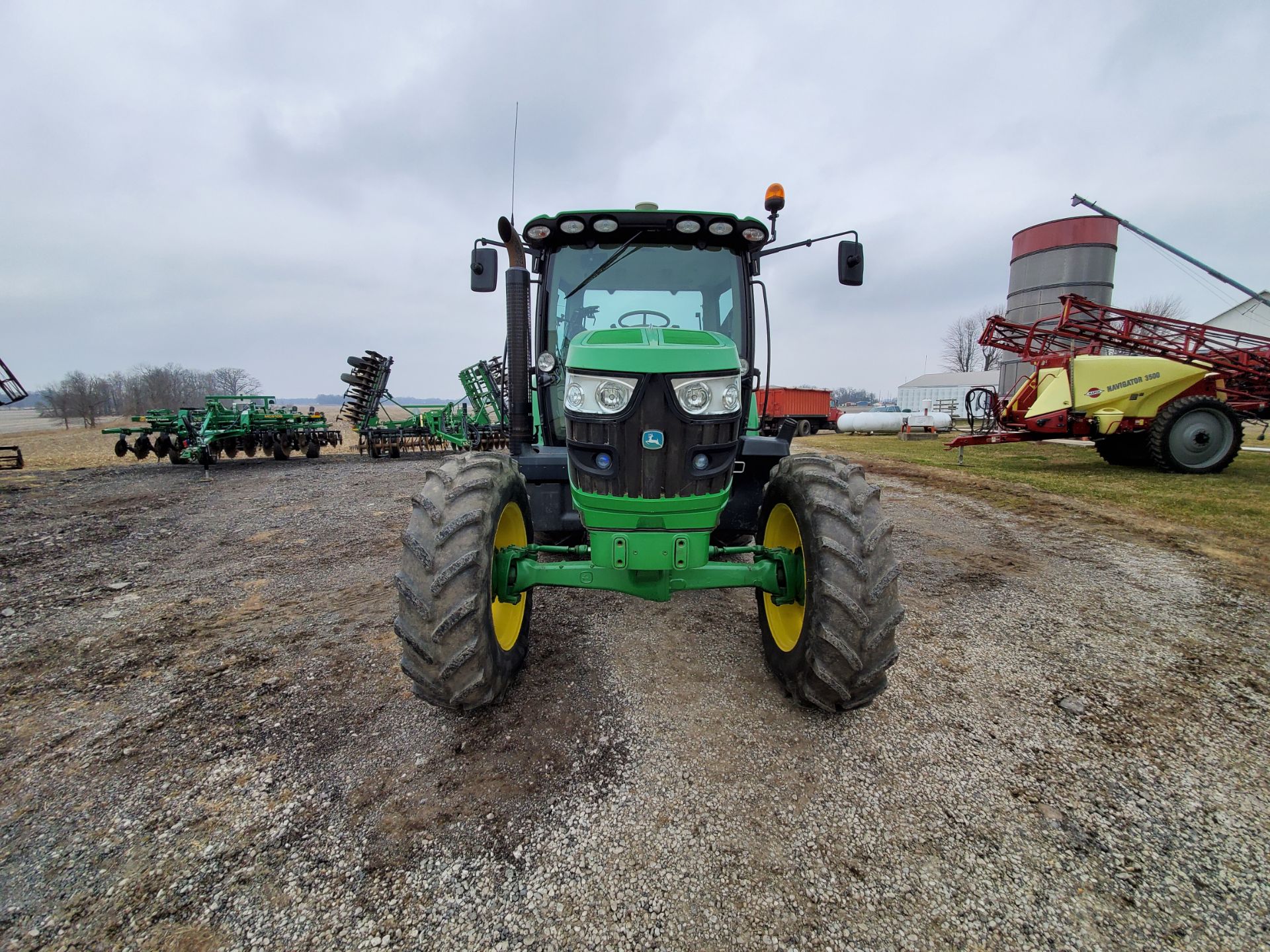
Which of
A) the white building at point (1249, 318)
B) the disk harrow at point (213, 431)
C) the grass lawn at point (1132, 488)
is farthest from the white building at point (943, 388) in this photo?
the disk harrow at point (213, 431)

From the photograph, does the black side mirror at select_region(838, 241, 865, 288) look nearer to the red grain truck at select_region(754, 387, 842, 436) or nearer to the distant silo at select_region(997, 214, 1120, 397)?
the red grain truck at select_region(754, 387, 842, 436)

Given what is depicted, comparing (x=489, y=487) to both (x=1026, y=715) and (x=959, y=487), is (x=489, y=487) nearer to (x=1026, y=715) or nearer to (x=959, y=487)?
(x=1026, y=715)

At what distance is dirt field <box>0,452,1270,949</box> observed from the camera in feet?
4.70

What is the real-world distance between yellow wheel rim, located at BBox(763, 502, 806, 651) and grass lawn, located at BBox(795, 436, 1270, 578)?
4.73 meters

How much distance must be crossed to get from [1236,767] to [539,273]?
3.98 metres

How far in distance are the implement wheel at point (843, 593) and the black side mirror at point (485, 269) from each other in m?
2.13

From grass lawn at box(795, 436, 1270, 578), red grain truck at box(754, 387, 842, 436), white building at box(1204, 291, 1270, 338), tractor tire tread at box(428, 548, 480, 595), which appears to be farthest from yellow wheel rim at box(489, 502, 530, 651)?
white building at box(1204, 291, 1270, 338)

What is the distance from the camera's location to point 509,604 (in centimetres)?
257

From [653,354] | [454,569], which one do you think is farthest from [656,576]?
[653,354]

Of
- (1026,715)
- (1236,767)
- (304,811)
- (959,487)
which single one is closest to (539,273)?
(304,811)

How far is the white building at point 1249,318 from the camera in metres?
29.1

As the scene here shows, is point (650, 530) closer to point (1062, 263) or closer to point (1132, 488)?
point (1132, 488)

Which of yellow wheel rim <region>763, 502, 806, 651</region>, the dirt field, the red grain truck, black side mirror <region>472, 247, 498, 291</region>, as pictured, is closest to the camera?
the dirt field

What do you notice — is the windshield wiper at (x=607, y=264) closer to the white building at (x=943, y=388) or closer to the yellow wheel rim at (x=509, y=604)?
the yellow wheel rim at (x=509, y=604)
